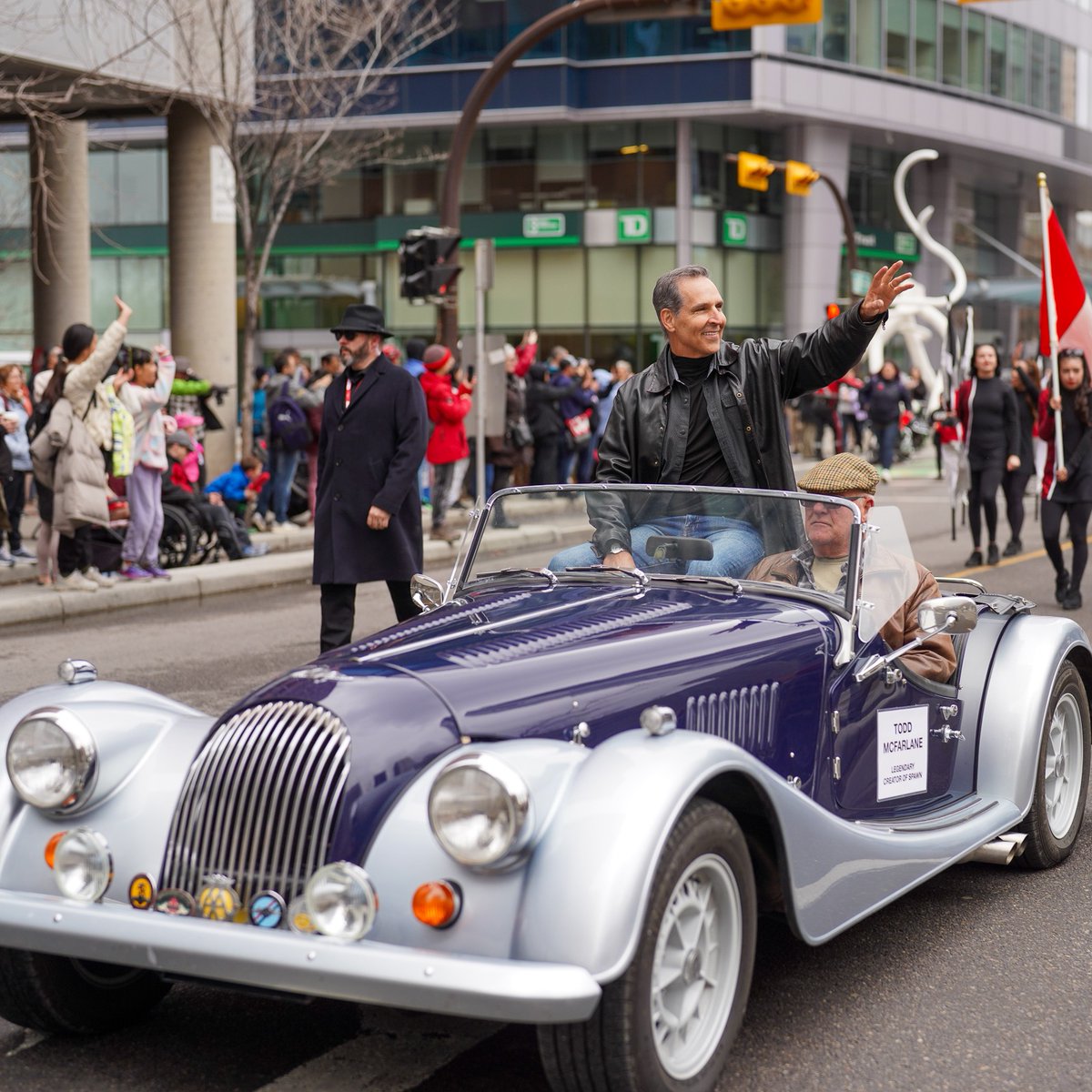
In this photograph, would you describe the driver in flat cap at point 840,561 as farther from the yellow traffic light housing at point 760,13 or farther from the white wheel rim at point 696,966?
the yellow traffic light housing at point 760,13

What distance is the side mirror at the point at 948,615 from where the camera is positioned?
4.57m

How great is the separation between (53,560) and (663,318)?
26.6 ft

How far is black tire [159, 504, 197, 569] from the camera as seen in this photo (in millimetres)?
13734

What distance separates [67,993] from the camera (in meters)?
3.88

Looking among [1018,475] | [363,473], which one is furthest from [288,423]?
[363,473]

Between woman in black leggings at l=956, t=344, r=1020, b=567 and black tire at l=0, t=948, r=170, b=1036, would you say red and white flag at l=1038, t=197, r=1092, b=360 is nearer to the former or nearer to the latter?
woman in black leggings at l=956, t=344, r=1020, b=567

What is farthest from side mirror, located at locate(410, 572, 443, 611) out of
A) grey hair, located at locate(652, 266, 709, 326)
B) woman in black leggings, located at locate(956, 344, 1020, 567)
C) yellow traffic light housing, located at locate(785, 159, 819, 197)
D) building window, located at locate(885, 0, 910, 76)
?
building window, located at locate(885, 0, 910, 76)

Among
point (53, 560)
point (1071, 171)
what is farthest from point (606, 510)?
point (1071, 171)

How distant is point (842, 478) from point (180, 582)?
8.39 meters

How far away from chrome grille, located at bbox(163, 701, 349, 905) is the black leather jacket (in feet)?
6.88

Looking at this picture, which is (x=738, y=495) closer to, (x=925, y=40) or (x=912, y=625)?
(x=912, y=625)

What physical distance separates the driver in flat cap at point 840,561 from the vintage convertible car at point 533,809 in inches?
1.4

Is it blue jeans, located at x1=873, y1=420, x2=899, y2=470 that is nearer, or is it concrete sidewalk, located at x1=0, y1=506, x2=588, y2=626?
concrete sidewalk, located at x1=0, y1=506, x2=588, y2=626

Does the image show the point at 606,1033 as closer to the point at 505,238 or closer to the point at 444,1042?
the point at 444,1042
